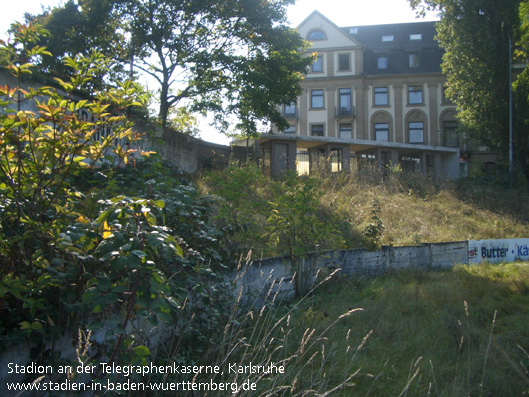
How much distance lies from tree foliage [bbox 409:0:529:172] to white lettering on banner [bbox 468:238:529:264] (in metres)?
16.6

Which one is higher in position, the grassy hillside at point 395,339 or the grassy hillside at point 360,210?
the grassy hillside at point 360,210

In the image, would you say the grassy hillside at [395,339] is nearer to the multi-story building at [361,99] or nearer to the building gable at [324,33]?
the multi-story building at [361,99]

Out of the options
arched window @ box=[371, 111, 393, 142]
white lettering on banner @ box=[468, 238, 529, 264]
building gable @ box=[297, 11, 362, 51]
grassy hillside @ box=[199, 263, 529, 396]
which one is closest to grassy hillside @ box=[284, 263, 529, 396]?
grassy hillside @ box=[199, 263, 529, 396]

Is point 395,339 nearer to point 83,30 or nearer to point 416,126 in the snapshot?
point 83,30

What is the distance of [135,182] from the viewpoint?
16.6ft

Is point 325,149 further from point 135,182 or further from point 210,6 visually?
point 135,182

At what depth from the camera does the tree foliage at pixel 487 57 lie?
25.1 meters

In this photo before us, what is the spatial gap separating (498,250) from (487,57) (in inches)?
713

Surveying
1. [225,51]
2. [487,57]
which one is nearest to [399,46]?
[487,57]

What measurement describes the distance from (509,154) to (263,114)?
1637cm

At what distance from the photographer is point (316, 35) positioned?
128ft

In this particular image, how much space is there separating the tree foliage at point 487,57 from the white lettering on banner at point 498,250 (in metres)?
16.6

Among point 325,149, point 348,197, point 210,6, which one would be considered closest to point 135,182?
point 348,197

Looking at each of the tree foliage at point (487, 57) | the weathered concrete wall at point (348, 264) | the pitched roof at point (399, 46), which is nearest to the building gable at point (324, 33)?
the pitched roof at point (399, 46)
